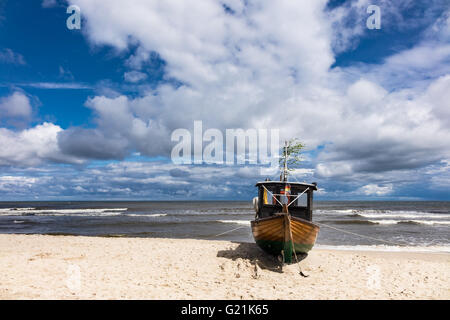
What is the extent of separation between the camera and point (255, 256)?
11641 millimetres

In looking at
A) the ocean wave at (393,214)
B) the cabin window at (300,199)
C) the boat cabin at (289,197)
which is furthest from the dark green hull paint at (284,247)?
the ocean wave at (393,214)

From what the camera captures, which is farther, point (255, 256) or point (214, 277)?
point (255, 256)

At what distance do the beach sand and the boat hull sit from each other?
2.00ft

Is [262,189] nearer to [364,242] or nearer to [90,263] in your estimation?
[90,263]

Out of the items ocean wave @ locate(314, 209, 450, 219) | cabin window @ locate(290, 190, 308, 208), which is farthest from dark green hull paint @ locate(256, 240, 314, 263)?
ocean wave @ locate(314, 209, 450, 219)

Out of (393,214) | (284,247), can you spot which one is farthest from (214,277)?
(393,214)

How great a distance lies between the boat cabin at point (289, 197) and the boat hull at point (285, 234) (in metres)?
1.23

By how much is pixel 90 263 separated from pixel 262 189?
751 centimetres

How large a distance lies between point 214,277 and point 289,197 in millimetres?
4753

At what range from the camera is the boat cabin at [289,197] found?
462 inches

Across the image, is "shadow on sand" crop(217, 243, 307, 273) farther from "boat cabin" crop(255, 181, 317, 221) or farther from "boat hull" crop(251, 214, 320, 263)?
"boat cabin" crop(255, 181, 317, 221)

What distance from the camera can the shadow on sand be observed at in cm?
1021
